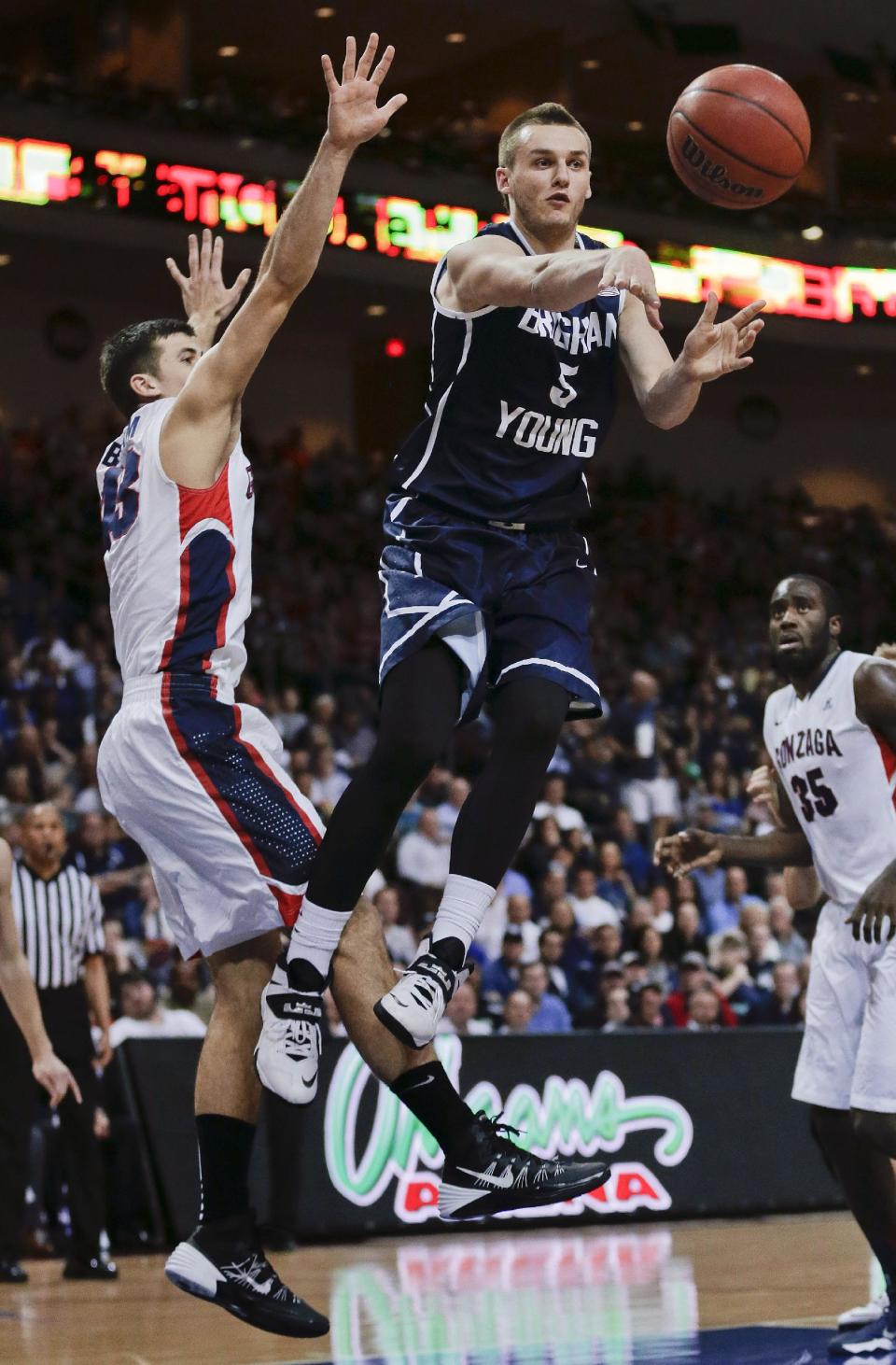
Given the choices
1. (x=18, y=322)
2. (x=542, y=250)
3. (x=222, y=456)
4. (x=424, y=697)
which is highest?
(x=18, y=322)

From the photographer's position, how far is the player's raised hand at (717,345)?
14.8 feet

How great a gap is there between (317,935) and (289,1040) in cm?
25

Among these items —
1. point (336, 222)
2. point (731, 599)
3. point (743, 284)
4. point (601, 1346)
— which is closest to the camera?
point (601, 1346)

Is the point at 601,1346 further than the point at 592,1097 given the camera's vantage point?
No

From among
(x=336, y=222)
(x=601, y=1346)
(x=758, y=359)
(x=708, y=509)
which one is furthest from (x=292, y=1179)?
(x=758, y=359)

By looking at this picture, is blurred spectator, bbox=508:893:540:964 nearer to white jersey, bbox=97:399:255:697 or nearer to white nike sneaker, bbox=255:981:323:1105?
white jersey, bbox=97:399:255:697

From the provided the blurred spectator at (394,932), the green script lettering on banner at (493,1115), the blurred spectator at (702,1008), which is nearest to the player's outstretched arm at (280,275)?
the green script lettering on banner at (493,1115)

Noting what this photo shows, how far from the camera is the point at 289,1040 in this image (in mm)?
4406

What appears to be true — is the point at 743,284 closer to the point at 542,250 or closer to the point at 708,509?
the point at 708,509

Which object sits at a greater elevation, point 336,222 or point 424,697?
point 336,222

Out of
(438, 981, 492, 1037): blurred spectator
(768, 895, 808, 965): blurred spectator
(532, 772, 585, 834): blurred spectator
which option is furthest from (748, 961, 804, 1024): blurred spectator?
(438, 981, 492, 1037): blurred spectator

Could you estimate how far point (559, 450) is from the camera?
15.9 ft

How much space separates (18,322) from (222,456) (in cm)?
1686

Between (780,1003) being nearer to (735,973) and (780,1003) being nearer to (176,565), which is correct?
(735,973)
